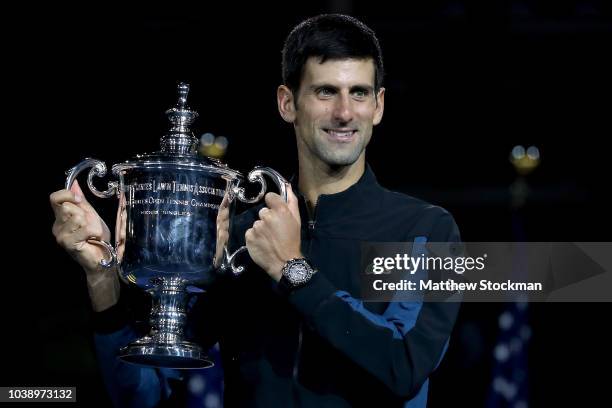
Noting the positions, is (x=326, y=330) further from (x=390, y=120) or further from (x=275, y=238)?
(x=390, y=120)

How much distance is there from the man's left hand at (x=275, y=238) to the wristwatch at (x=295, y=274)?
0.01m

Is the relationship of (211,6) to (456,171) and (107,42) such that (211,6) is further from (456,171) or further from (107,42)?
(456,171)

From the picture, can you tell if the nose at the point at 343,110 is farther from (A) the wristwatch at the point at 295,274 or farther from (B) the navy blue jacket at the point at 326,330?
(A) the wristwatch at the point at 295,274

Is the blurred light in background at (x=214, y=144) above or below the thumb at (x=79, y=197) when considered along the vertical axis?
above

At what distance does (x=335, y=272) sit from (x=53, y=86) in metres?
2.41

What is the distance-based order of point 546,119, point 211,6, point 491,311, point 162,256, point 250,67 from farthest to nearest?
point 491,311, point 546,119, point 250,67, point 211,6, point 162,256

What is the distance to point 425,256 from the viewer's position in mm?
1950

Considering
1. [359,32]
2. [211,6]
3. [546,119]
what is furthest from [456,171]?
[359,32]

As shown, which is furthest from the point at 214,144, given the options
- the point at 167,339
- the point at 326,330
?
the point at 326,330

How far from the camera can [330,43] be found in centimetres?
201

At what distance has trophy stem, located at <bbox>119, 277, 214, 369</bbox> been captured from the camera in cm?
188

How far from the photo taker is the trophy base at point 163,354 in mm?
1876

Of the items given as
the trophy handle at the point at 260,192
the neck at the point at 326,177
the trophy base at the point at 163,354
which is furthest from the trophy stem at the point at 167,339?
the neck at the point at 326,177

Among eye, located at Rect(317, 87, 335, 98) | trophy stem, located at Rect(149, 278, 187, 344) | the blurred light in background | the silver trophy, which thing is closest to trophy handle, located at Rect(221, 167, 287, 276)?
the silver trophy
